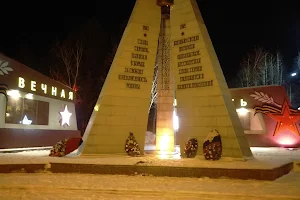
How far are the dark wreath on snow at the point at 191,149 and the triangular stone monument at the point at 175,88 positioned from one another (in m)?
0.34

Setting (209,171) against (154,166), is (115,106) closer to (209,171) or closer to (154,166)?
(154,166)

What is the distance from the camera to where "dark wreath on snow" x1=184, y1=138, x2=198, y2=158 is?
34.8ft

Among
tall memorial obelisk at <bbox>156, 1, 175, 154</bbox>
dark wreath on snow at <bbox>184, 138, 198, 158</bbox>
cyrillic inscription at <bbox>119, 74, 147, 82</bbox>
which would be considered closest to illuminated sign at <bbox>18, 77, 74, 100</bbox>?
cyrillic inscription at <bbox>119, 74, 147, 82</bbox>

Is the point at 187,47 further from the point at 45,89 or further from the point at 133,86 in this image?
the point at 45,89

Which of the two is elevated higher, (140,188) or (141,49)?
(141,49)

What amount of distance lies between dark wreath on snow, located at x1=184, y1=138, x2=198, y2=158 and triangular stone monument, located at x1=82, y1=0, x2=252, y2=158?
343mm

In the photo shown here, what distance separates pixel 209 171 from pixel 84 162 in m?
3.17

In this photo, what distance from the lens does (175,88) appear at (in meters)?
11.9

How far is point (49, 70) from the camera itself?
108 ft

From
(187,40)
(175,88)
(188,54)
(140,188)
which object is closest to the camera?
(140,188)

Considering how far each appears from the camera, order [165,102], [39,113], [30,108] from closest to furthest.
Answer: [165,102], [30,108], [39,113]

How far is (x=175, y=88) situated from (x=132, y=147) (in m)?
2.54

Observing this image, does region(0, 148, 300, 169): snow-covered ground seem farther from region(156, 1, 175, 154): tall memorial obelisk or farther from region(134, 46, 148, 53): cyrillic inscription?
region(134, 46, 148, 53): cyrillic inscription

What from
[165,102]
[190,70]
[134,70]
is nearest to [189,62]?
[190,70]
